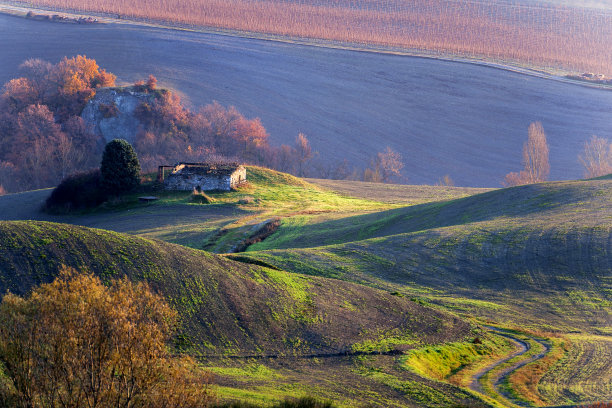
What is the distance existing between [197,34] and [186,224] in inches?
4861

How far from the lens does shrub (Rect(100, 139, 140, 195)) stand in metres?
71.2

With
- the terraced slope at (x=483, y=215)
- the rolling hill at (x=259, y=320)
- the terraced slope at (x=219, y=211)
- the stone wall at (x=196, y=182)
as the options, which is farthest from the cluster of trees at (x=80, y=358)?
the stone wall at (x=196, y=182)

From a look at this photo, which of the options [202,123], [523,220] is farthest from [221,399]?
[202,123]

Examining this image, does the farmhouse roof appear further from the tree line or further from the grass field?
the tree line

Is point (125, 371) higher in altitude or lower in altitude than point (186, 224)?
higher

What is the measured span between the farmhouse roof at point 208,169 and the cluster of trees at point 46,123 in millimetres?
45372

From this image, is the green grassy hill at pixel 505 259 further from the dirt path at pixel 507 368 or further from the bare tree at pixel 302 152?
the bare tree at pixel 302 152

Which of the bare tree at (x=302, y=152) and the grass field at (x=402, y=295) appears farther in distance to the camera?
the bare tree at (x=302, y=152)

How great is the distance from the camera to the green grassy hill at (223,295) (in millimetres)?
21891

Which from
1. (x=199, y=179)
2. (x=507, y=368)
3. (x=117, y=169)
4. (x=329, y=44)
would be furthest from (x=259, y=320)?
(x=329, y=44)

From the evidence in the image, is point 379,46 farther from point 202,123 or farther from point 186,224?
point 186,224

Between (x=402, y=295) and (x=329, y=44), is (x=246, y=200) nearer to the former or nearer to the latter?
(x=402, y=295)

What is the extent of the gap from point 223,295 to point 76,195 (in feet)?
169

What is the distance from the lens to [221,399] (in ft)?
51.9
